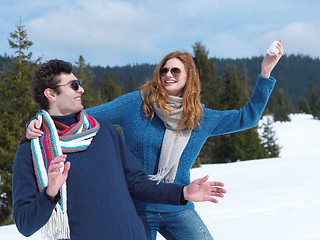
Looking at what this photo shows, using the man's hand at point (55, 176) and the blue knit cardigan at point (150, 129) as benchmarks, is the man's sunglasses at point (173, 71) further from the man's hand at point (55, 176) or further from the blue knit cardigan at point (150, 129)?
the man's hand at point (55, 176)

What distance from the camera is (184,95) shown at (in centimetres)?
278

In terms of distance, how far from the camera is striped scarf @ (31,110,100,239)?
1.76 metres

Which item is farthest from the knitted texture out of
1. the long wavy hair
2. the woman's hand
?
the woman's hand

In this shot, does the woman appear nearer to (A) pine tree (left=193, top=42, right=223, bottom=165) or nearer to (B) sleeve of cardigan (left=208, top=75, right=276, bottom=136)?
(B) sleeve of cardigan (left=208, top=75, right=276, bottom=136)

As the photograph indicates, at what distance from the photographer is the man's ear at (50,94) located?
1.97 meters

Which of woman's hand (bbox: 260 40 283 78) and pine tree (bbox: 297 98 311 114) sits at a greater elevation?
woman's hand (bbox: 260 40 283 78)

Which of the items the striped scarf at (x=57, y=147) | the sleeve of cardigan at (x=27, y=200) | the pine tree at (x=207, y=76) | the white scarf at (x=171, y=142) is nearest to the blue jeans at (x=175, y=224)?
the white scarf at (x=171, y=142)

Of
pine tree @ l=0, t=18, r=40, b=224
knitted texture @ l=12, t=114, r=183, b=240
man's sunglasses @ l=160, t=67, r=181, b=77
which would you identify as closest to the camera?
knitted texture @ l=12, t=114, r=183, b=240

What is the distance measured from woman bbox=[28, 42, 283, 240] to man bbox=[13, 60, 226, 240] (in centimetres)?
59

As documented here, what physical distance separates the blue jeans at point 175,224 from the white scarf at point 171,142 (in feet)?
0.79

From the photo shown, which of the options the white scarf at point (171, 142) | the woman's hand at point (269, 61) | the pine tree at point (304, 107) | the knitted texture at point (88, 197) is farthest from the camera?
the pine tree at point (304, 107)

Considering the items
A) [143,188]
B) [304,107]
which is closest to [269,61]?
[143,188]

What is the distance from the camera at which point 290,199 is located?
7.26m

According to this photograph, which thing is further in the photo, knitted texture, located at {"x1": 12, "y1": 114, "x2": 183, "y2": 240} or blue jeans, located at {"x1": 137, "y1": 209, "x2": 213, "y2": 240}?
blue jeans, located at {"x1": 137, "y1": 209, "x2": 213, "y2": 240}
